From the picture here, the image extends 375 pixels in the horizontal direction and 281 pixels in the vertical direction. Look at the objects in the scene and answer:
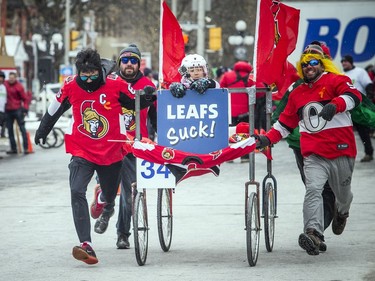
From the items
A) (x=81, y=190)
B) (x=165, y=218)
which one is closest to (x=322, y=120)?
(x=165, y=218)

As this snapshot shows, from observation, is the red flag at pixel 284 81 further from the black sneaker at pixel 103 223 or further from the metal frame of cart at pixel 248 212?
the black sneaker at pixel 103 223

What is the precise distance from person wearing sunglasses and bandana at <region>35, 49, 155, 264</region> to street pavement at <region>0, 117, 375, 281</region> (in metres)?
0.64

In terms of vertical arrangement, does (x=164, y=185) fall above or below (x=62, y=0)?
above

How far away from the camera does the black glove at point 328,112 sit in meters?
10.5

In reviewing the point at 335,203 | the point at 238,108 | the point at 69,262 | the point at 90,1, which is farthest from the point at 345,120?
the point at 90,1

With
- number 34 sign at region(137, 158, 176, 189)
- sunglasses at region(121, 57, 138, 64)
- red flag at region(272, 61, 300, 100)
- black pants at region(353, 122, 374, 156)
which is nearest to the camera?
number 34 sign at region(137, 158, 176, 189)

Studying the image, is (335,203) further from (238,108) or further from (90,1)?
(90,1)

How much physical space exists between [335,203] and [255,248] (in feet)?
4.51

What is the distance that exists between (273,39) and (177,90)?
119 cm

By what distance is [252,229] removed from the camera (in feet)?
34.2

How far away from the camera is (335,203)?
11.6 m

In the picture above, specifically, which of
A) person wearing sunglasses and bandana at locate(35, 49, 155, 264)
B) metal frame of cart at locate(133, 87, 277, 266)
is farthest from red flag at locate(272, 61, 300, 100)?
person wearing sunglasses and bandana at locate(35, 49, 155, 264)

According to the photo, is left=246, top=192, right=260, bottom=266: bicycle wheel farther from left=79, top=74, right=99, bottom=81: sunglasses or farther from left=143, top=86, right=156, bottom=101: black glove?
left=79, top=74, right=99, bottom=81: sunglasses

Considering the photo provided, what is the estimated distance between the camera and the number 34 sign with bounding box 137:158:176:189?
10.8 meters
